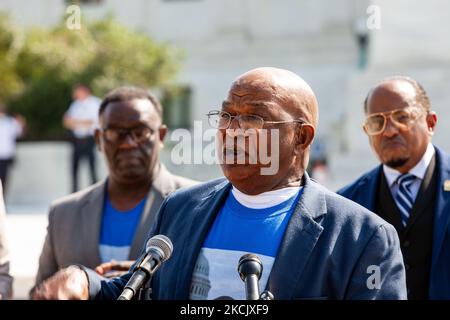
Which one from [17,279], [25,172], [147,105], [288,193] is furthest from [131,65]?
[288,193]

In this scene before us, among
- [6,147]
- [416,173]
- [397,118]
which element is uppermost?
[6,147]

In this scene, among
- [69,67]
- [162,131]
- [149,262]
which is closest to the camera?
[149,262]

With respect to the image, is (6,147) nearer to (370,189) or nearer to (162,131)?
(162,131)

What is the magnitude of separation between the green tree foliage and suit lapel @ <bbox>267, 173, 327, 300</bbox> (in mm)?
14396

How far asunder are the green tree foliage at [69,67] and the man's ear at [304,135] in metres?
14.2

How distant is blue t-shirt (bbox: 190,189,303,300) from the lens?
289 cm

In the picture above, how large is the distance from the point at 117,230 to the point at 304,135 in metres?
1.87

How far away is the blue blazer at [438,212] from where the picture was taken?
413cm

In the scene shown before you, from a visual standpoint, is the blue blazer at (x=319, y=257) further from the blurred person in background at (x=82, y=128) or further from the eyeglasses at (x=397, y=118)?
the blurred person in background at (x=82, y=128)

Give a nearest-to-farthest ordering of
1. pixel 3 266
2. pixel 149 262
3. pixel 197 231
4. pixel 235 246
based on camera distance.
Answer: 1. pixel 149 262
2. pixel 235 246
3. pixel 197 231
4. pixel 3 266

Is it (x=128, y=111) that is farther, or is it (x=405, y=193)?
(x=128, y=111)

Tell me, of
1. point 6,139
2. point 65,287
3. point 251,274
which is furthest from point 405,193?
point 6,139

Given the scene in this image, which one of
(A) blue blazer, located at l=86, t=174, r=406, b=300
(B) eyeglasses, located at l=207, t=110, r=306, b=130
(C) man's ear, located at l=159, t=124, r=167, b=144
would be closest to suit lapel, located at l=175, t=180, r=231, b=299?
(A) blue blazer, located at l=86, t=174, r=406, b=300

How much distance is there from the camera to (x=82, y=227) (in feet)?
15.1
